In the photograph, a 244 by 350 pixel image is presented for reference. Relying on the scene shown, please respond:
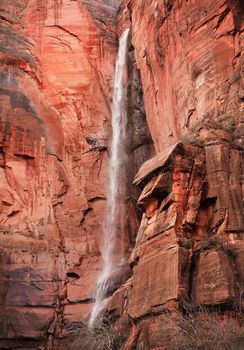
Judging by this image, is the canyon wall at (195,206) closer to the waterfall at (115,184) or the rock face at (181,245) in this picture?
the rock face at (181,245)

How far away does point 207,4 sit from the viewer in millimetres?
21719

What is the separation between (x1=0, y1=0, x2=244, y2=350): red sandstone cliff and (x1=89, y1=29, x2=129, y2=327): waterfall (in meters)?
0.46

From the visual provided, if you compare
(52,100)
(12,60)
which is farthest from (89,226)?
(12,60)

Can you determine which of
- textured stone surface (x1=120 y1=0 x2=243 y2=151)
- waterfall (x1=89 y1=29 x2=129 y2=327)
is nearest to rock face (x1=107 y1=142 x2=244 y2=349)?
textured stone surface (x1=120 y1=0 x2=243 y2=151)

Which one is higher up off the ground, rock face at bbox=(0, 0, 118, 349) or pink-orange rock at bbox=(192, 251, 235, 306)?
rock face at bbox=(0, 0, 118, 349)

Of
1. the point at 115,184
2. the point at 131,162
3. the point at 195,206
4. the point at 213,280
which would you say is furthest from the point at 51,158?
the point at 213,280

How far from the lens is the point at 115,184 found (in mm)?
27547

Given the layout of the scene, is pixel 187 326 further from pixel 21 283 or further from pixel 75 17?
pixel 75 17

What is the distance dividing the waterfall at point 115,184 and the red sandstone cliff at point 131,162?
46 cm

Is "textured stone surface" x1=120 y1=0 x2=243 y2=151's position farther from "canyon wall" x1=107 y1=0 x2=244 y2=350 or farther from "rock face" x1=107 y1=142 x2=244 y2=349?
"rock face" x1=107 y1=142 x2=244 y2=349

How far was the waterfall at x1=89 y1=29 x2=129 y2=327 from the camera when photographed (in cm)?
2364

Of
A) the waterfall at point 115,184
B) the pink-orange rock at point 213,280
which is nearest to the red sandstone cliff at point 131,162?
the pink-orange rock at point 213,280

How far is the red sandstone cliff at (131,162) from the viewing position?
15117 mm

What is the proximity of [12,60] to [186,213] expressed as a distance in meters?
17.6
